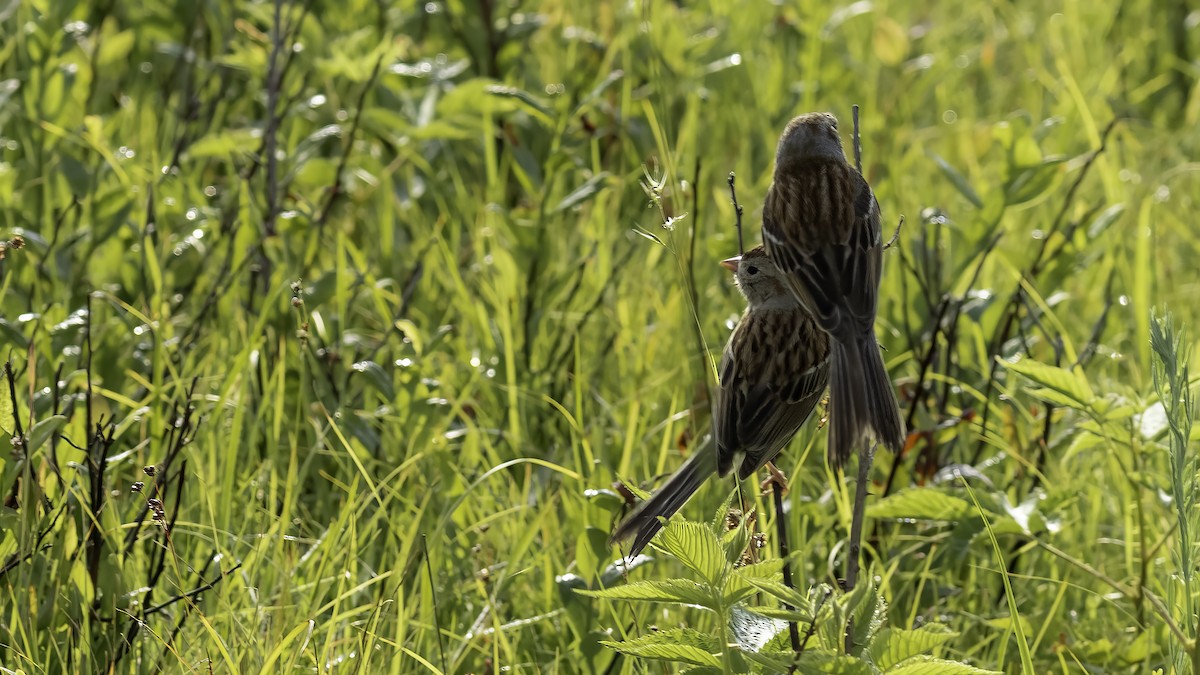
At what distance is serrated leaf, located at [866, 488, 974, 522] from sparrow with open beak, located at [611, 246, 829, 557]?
0.61 metres

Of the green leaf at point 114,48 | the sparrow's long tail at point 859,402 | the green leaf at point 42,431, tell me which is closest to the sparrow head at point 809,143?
the sparrow's long tail at point 859,402

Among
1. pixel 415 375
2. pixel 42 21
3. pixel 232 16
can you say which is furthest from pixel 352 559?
pixel 232 16

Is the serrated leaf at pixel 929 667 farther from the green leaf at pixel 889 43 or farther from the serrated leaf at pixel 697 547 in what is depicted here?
the green leaf at pixel 889 43

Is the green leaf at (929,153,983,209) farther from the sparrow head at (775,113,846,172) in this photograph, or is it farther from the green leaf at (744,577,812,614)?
the green leaf at (744,577,812,614)

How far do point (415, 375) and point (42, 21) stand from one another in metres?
1.88

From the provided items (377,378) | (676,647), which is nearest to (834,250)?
(676,647)

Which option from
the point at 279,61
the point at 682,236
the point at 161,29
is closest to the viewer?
the point at 682,236

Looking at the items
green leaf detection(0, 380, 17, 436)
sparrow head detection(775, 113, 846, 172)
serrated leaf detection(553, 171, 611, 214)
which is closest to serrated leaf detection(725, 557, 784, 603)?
sparrow head detection(775, 113, 846, 172)

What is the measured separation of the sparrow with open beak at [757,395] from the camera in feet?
7.58

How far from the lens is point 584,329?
4.15 metres

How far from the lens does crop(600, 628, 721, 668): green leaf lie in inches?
79.7

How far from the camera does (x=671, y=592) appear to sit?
1.99 metres

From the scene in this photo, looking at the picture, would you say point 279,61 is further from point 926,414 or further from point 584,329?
point 926,414

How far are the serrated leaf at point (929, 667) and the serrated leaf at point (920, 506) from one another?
0.90m
